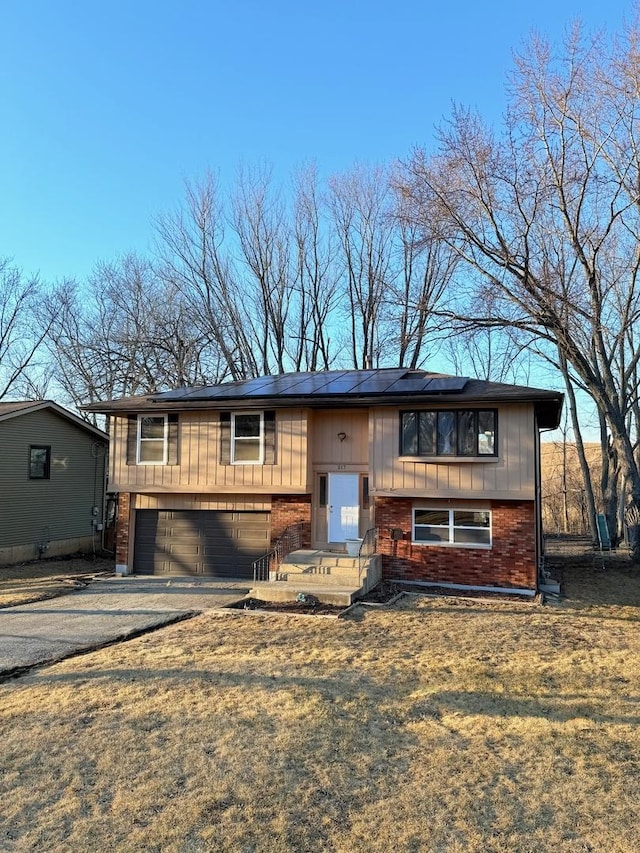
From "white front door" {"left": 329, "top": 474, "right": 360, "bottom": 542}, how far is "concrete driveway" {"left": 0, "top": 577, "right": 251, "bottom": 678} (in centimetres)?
262

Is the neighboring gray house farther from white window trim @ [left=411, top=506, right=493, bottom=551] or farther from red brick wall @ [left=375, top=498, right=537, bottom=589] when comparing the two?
white window trim @ [left=411, top=506, right=493, bottom=551]

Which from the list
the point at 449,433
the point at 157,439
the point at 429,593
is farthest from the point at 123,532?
the point at 449,433

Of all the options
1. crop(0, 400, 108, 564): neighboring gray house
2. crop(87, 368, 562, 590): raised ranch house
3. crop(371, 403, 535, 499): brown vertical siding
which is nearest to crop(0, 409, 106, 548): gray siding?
crop(0, 400, 108, 564): neighboring gray house

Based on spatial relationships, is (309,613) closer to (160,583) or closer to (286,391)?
(160,583)

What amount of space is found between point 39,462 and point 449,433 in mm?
14190

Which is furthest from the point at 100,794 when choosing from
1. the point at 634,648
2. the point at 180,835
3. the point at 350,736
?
the point at 634,648

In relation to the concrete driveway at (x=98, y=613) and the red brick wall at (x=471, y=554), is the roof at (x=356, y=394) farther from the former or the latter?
the concrete driveway at (x=98, y=613)

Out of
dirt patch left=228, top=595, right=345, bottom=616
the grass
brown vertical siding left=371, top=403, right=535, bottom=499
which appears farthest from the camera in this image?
brown vertical siding left=371, top=403, right=535, bottom=499

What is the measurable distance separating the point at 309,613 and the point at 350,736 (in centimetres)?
537

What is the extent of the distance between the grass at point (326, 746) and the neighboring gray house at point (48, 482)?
12.4m

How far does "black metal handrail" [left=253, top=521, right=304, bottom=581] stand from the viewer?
14438 mm

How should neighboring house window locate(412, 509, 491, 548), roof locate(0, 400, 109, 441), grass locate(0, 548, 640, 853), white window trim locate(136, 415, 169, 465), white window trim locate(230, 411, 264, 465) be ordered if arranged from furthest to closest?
roof locate(0, 400, 109, 441), white window trim locate(136, 415, 169, 465), white window trim locate(230, 411, 264, 465), neighboring house window locate(412, 509, 491, 548), grass locate(0, 548, 640, 853)

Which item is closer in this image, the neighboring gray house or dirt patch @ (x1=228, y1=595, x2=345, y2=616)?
dirt patch @ (x1=228, y1=595, x2=345, y2=616)

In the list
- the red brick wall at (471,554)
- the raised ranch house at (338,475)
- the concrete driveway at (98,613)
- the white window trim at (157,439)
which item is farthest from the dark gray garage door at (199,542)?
the red brick wall at (471,554)
